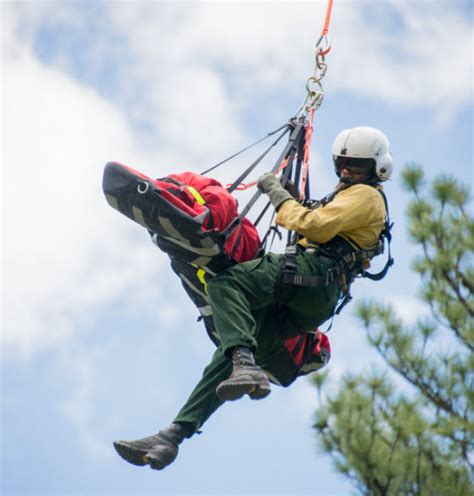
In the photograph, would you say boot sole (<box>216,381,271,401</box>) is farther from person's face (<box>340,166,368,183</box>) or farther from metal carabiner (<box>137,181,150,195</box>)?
person's face (<box>340,166,368,183</box>)

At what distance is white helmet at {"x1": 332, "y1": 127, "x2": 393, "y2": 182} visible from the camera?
19.2 feet

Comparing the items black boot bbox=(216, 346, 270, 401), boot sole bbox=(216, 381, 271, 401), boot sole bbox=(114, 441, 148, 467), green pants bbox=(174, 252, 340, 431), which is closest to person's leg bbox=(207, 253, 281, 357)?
green pants bbox=(174, 252, 340, 431)

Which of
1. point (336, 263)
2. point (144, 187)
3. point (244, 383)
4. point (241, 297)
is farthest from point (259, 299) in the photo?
point (144, 187)

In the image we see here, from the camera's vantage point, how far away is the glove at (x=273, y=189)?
567cm

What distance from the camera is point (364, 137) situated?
588cm

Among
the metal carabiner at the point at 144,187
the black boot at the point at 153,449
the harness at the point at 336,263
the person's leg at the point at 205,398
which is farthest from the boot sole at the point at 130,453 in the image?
the metal carabiner at the point at 144,187

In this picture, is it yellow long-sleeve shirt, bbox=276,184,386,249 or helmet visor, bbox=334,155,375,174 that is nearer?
yellow long-sleeve shirt, bbox=276,184,386,249

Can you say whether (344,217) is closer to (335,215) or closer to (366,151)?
(335,215)

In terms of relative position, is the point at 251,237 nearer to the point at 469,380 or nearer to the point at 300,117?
the point at 300,117

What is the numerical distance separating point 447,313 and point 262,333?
11.0 ft

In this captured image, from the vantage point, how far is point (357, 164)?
5902 mm

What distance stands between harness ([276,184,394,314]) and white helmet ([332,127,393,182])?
0.38 ft

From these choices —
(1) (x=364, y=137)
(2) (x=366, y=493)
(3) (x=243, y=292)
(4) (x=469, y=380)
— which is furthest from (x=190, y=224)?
(4) (x=469, y=380)

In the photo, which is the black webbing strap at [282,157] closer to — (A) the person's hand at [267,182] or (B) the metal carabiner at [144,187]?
(A) the person's hand at [267,182]
